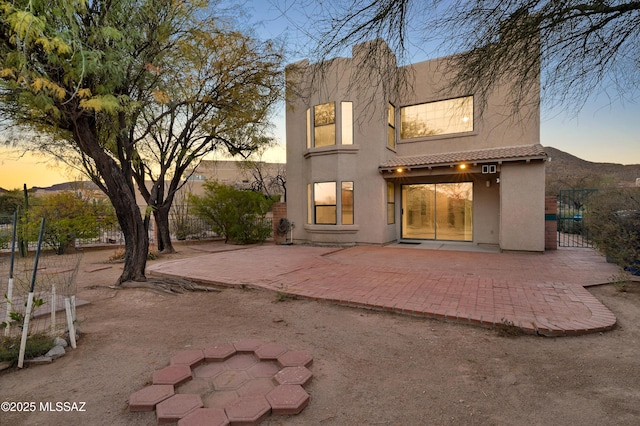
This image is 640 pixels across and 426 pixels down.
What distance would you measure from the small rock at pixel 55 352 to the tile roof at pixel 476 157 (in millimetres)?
10288

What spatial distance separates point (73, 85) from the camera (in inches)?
201

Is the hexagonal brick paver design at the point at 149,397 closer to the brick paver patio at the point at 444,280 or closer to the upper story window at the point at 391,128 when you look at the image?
the brick paver patio at the point at 444,280

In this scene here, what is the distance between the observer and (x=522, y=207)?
408 inches

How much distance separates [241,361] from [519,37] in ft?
13.6

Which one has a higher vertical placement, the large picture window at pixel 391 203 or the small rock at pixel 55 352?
the large picture window at pixel 391 203

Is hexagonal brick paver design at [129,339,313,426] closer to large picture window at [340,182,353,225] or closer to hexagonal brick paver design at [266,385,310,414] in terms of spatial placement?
hexagonal brick paver design at [266,385,310,414]

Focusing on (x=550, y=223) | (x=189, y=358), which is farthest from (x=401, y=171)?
(x=189, y=358)

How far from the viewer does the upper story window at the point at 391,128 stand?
1276 centimetres

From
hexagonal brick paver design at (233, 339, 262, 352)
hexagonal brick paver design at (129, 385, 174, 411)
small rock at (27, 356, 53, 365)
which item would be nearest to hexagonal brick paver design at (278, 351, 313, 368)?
hexagonal brick paver design at (233, 339, 262, 352)

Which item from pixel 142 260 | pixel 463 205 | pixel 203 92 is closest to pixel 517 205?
pixel 463 205

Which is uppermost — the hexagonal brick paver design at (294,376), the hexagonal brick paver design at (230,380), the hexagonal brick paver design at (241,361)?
the hexagonal brick paver design at (294,376)

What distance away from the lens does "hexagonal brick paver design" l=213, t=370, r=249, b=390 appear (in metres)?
2.92

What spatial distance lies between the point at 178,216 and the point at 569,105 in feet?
51.3

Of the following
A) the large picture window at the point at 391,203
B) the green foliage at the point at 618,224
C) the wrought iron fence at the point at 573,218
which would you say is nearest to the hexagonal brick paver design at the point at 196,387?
the green foliage at the point at 618,224
